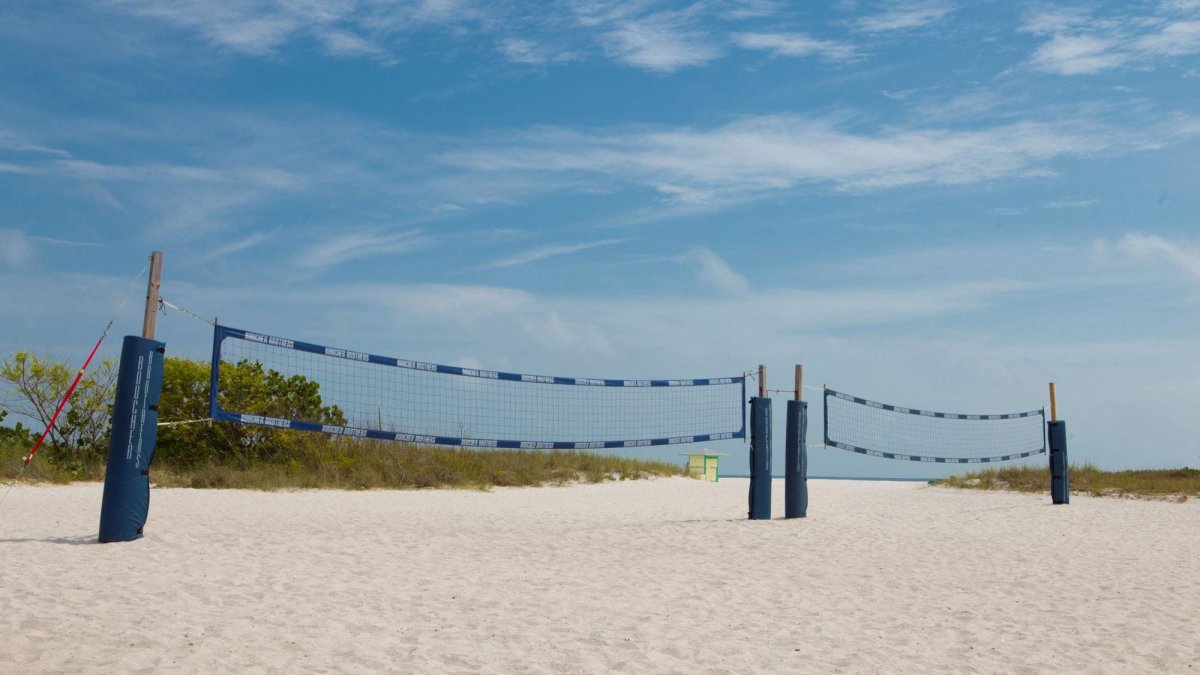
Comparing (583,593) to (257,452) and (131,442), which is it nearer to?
(131,442)

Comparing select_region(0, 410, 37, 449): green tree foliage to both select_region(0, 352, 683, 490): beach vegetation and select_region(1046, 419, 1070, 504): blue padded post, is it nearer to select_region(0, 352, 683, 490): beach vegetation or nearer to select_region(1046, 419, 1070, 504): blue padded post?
select_region(0, 352, 683, 490): beach vegetation

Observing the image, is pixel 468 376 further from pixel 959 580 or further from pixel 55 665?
pixel 55 665

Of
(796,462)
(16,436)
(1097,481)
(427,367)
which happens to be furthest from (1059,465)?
(16,436)

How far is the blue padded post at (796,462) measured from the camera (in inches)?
460

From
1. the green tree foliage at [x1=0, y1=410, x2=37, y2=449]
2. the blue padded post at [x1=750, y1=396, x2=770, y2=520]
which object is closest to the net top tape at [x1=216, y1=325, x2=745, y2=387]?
the blue padded post at [x1=750, y1=396, x2=770, y2=520]

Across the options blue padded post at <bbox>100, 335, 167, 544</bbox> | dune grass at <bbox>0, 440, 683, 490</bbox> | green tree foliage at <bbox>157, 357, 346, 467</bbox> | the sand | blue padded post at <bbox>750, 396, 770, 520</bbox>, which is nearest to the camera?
the sand

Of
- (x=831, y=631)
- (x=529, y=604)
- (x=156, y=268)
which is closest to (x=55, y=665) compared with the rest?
(x=529, y=604)

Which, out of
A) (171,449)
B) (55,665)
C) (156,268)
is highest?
(156,268)

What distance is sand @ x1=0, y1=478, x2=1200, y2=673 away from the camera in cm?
504

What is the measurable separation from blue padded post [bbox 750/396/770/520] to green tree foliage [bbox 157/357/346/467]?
8313 millimetres

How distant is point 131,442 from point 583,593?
4.45 metres

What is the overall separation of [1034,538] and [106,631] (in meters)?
8.70

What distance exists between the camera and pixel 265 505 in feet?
40.1

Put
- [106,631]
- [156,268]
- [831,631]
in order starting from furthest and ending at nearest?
[156,268] < [831,631] < [106,631]
